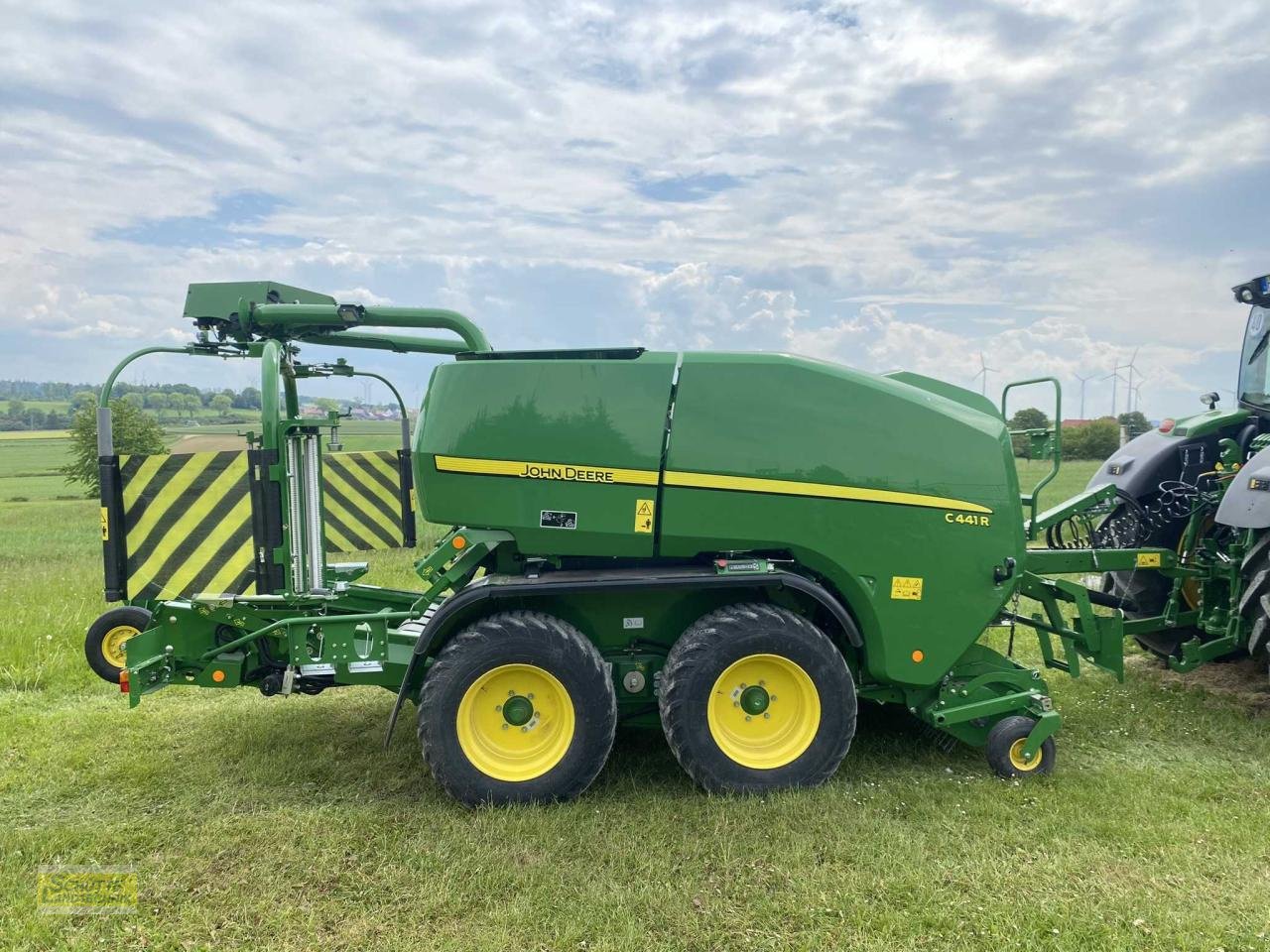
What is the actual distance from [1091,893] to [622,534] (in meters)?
Answer: 2.29

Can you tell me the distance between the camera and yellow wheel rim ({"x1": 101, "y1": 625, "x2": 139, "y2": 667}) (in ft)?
16.5

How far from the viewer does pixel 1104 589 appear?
20.6 feet

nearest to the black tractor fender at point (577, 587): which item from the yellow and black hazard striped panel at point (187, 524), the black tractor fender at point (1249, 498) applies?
the black tractor fender at point (1249, 498)

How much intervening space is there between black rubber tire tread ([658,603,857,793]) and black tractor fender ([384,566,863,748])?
0.45 feet

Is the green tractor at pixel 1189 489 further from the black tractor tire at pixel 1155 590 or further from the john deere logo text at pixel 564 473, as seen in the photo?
the john deere logo text at pixel 564 473

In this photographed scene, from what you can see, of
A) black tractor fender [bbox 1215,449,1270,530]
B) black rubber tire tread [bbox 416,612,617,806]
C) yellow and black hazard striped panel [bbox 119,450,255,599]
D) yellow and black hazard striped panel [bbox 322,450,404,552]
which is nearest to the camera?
black rubber tire tread [bbox 416,612,617,806]

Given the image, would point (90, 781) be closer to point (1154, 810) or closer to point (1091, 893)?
point (1091, 893)

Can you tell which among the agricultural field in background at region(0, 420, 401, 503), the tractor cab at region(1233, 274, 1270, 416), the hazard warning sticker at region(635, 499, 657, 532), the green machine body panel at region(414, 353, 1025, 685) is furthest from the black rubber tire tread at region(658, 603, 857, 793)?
the tractor cab at region(1233, 274, 1270, 416)

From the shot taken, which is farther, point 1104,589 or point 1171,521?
point 1104,589

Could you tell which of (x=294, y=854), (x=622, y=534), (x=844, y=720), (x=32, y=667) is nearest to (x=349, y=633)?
(x=294, y=854)

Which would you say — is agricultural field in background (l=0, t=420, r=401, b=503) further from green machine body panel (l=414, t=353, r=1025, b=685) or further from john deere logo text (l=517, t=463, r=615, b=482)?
john deere logo text (l=517, t=463, r=615, b=482)

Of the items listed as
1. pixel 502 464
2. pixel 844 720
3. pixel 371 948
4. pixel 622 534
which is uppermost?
pixel 502 464

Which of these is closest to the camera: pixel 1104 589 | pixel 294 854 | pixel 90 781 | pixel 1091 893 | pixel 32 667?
pixel 1091 893

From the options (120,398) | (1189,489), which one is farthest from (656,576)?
(120,398)
